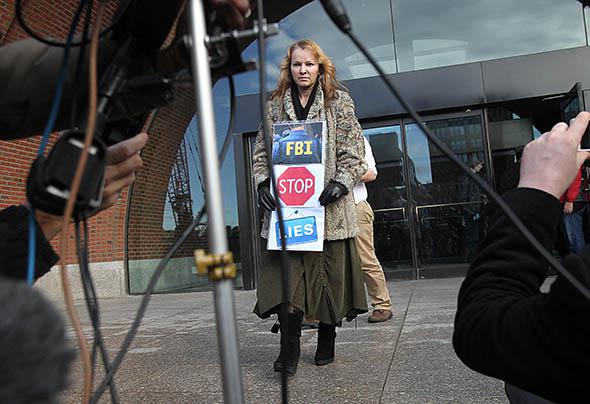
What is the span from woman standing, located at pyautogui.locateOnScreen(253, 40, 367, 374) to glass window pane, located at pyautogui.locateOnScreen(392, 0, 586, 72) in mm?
5315

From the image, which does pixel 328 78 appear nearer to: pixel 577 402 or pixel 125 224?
pixel 577 402

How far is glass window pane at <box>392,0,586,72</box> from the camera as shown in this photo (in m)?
7.63

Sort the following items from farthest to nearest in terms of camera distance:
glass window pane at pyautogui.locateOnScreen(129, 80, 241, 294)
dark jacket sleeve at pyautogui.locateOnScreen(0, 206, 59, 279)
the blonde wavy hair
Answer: glass window pane at pyautogui.locateOnScreen(129, 80, 241, 294) < the blonde wavy hair < dark jacket sleeve at pyautogui.locateOnScreen(0, 206, 59, 279)

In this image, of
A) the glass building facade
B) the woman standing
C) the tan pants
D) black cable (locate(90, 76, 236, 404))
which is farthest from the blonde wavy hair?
the glass building facade

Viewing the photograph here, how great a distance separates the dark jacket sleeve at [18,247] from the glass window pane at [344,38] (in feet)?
Answer: 23.8

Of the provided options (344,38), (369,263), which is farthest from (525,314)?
(344,38)

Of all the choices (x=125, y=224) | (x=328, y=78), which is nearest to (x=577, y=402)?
(x=328, y=78)

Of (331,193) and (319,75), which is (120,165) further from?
(319,75)

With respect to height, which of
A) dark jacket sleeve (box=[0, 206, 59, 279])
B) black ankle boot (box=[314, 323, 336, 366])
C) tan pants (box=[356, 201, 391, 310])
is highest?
dark jacket sleeve (box=[0, 206, 59, 279])

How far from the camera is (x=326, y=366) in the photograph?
290 centimetres

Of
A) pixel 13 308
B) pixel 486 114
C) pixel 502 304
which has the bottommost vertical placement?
pixel 502 304

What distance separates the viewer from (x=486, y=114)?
7.70 meters

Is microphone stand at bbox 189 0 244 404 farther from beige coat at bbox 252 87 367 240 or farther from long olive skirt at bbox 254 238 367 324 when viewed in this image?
beige coat at bbox 252 87 367 240

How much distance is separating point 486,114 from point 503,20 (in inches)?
57.2
